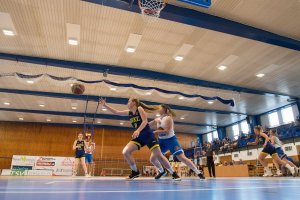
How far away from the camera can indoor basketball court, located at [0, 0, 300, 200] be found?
14.5 ft

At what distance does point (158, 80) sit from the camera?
490 inches

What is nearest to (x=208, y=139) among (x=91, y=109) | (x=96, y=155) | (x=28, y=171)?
(x=96, y=155)

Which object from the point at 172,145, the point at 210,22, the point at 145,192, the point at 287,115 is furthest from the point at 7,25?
the point at 287,115

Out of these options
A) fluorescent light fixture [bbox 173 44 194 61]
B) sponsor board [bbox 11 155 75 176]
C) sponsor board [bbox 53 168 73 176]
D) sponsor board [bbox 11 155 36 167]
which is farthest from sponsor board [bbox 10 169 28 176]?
fluorescent light fixture [bbox 173 44 194 61]

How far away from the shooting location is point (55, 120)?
22.6 meters

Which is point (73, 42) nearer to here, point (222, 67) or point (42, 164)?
point (222, 67)

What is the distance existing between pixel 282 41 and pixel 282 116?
37.8 feet

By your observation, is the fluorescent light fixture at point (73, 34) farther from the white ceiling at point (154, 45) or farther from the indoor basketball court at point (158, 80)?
the white ceiling at point (154, 45)

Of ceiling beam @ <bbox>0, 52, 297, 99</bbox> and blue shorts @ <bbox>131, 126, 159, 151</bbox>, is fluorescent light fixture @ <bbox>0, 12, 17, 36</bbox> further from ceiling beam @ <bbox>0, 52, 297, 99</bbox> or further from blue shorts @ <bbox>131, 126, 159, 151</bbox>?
blue shorts @ <bbox>131, 126, 159, 151</bbox>

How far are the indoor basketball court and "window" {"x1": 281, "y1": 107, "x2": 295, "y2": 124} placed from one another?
0.26 ft

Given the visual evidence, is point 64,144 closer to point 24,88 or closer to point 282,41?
point 24,88

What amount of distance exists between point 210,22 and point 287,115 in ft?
46.0

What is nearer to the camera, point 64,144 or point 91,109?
point 91,109

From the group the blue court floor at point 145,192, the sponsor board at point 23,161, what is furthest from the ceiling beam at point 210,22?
the sponsor board at point 23,161
